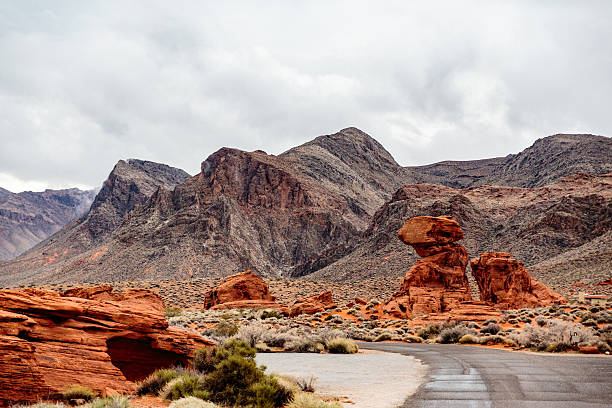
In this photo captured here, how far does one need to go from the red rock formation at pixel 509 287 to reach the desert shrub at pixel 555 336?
19.8 meters

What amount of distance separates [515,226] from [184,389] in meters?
80.8

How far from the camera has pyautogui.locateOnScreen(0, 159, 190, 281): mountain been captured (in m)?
118

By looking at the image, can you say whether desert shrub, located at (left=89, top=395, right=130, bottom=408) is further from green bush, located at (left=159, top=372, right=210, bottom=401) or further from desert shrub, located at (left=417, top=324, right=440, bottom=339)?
desert shrub, located at (left=417, top=324, right=440, bottom=339)

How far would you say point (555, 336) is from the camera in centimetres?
1717

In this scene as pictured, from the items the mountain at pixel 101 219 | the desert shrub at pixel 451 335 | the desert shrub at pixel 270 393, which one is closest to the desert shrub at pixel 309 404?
the desert shrub at pixel 270 393

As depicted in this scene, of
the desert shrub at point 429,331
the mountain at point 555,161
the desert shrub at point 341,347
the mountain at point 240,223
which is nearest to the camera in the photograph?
the desert shrub at point 341,347

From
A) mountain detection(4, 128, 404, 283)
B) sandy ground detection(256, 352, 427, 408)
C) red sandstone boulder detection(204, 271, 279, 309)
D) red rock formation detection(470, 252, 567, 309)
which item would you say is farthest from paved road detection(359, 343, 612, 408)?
mountain detection(4, 128, 404, 283)

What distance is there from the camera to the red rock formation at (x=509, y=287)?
3772cm

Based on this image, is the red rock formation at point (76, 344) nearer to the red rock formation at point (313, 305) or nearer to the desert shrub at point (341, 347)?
the desert shrub at point (341, 347)

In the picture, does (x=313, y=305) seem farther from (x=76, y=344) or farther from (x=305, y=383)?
(x=76, y=344)

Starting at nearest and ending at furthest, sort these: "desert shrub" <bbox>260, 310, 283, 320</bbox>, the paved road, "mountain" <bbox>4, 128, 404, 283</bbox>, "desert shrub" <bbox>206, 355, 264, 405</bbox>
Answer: the paved road < "desert shrub" <bbox>206, 355, 264, 405</bbox> < "desert shrub" <bbox>260, 310, 283, 320</bbox> < "mountain" <bbox>4, 128, 404, 283</bbox>

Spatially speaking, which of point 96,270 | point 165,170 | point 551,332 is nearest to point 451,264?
point 551,332

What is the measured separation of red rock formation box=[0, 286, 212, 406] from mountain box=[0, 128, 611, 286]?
57.3 meters

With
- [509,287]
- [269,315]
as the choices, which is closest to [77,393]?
[269,315]
